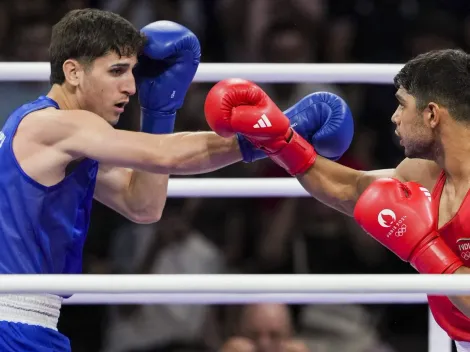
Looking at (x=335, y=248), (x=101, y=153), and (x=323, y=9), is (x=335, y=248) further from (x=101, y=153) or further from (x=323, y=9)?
(x=101, y=153)

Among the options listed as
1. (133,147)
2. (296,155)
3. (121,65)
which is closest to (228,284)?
(133,147)

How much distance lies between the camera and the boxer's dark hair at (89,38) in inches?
94.2

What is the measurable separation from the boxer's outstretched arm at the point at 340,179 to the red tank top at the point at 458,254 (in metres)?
0.26

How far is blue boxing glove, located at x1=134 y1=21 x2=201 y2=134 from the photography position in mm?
2502

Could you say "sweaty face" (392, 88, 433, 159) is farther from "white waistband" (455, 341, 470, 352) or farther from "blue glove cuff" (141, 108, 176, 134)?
"blue glove cuff" (141, 108, 176, 134)

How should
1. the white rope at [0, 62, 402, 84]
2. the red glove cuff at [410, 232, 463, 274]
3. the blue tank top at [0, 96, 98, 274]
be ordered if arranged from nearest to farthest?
the red glove cuff at [410, 232, 463, 274] → the blue tank top at [0, 96, 98, 274] → the white rope at [0, 62, 402, 84]

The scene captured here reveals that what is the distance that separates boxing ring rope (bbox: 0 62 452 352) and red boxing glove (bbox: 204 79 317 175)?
27 centimetres

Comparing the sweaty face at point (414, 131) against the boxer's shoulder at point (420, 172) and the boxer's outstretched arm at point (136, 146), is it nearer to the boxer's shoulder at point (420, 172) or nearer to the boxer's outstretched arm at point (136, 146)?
the boxer's shoulder at point (420, 172)

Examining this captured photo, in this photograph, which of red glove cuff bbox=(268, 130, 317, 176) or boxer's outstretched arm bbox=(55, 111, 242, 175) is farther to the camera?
red glove cuff bbox=(268, 130, 317, 176)

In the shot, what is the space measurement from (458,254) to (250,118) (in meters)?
0.62

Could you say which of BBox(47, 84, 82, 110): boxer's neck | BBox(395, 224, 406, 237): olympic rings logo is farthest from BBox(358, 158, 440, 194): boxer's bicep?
BBox(47, 84, 82, 110): boxer's neck

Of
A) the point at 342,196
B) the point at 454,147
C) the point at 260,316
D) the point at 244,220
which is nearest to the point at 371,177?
the point at 342,196

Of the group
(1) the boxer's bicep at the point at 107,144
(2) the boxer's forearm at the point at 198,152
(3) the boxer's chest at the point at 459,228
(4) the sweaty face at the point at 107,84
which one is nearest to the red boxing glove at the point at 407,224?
(3) the boxer's chest at the point at 459,228

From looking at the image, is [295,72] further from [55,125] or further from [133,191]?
[55,125]
